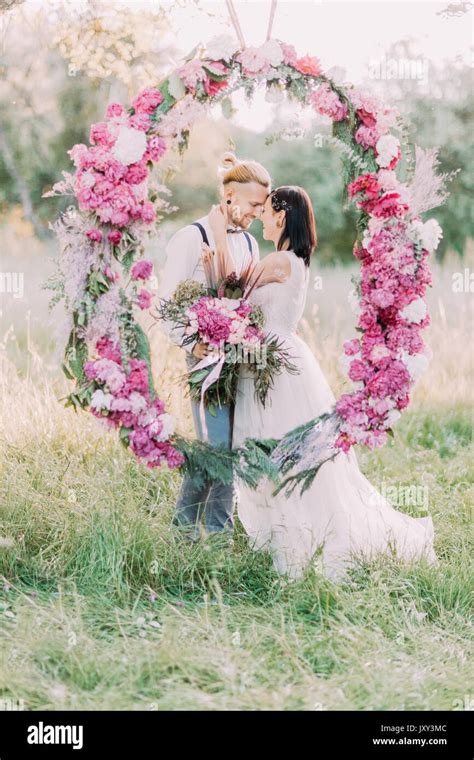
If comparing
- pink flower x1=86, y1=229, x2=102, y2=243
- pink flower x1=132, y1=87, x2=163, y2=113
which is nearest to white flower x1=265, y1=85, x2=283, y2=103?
pink flower x1=132, y1=87, x2=163, y2=113

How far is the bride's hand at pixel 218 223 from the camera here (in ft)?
14.9

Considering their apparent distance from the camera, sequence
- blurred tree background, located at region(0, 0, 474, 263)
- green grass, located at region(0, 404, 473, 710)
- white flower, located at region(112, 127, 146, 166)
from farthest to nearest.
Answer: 1. blurred tree background, located at region(0, 0, 474, 263)
2. white flower, located at region(112, 127, 146, 166)
3. green grass, located at region(0, 404, 473, 710)

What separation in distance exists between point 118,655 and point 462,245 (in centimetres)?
1009

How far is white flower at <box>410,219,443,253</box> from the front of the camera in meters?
4.39

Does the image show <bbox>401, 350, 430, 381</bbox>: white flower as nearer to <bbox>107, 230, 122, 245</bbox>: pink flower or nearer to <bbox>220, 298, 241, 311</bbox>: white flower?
<bbox>220, 298, 241, 311</bbox>: white flower

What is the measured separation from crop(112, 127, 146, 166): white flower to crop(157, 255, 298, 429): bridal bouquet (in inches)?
25.2

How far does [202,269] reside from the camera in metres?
4.58

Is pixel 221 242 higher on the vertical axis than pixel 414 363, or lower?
higher

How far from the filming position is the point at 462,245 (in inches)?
499

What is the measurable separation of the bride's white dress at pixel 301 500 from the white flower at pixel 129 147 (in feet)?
2.97

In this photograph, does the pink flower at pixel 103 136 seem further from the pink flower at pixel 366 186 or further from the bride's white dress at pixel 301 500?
the pink flower at pixel 366 186

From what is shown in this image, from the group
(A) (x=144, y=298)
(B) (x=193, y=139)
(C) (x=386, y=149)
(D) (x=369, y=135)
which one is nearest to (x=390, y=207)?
(C) (x=386, y=149)

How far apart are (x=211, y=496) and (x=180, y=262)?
1.25m

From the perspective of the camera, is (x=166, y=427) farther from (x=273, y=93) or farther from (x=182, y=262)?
(x=273, y=93)
